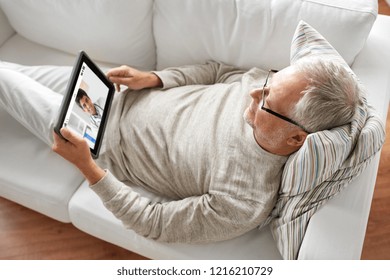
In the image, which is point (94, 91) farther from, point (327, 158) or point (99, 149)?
point (327, 158)

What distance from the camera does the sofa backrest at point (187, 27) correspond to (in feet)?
4.23

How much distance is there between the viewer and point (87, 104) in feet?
4.25

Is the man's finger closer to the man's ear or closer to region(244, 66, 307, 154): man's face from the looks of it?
region(244, 66, 307, 154): man's face

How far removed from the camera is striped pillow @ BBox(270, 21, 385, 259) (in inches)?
40.1

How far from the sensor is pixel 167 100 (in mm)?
1396

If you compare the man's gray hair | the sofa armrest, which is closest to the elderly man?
the man's gray hair

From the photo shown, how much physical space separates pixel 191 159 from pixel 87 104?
37 cm

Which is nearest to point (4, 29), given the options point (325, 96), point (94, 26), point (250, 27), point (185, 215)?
point (94, 26)

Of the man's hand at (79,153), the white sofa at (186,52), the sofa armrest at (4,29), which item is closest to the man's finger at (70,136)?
the man's hand at (79,153)

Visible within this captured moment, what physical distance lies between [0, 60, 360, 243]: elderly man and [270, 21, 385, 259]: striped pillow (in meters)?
0.04

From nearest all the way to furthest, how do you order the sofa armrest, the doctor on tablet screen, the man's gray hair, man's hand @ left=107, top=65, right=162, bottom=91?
the man's gray hair → the doctor on tablet screen → man's hand @ left=107, top=65, right=162, bottom=91 → the sofa armrest

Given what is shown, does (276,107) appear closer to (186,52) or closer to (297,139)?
(297,139)

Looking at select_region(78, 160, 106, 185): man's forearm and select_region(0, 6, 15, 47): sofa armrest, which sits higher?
select_region(0, 6, 15, 47): sofa armrest

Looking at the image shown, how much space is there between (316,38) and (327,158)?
38cm
